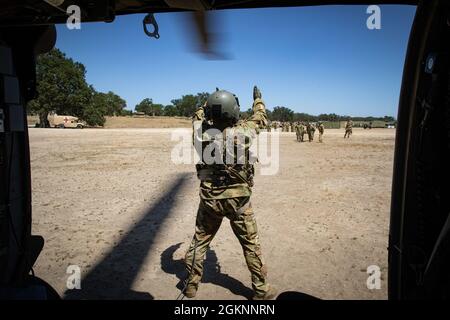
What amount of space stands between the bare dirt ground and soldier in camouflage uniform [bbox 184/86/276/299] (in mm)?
401

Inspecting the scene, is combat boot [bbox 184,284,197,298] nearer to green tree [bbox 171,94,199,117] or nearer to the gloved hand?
the gloved hand

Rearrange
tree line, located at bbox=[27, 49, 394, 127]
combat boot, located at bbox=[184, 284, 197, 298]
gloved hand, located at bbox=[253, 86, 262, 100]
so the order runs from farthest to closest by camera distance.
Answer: tree line, located at bbox=[27, 49, 394, 127] < gloved hand, located at bbox=[253, 86, 262, 100] < combat boot, located at bbox=[184, 284, 197, 298]

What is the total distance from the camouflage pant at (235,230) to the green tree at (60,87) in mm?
55475

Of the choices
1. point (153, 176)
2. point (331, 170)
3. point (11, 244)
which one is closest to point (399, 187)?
point (11, 244)

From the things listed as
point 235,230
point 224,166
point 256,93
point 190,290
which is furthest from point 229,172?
point 190,290

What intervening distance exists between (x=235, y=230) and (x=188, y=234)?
6.72 feet

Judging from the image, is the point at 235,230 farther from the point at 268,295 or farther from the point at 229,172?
the point at 268,295

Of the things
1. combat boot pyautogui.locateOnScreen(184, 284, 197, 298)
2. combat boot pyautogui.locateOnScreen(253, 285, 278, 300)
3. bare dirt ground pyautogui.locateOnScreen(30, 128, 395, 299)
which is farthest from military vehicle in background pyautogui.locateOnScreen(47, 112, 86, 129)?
combat boot pyautogui.locateOnScreen(253, 285, 278, 300)

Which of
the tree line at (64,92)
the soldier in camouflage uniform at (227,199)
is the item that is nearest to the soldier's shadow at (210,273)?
the soldier in camouflage uniform at (227,199)

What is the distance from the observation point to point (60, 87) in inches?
2158

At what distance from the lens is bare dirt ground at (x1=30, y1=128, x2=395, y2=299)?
3537 millimetres

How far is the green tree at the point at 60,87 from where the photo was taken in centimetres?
5169

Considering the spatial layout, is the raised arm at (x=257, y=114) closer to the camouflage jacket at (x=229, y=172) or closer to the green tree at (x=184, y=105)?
the camouflage jacket at (x=229, y=172)

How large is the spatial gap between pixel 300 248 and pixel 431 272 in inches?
127
